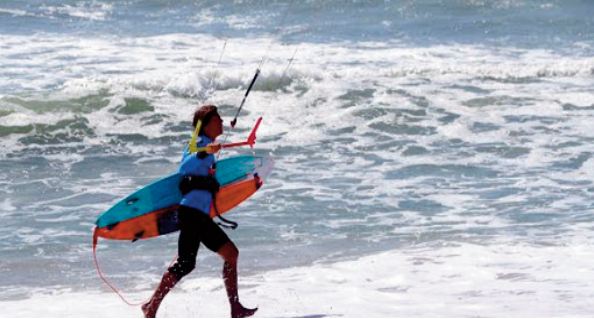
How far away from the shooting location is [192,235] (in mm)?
6520

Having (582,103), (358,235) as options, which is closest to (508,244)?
(358,235)

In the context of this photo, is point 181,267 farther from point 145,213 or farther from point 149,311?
point 145,213

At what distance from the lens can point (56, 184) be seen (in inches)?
458

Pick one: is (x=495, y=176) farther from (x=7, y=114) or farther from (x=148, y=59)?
(x=148, y=59)

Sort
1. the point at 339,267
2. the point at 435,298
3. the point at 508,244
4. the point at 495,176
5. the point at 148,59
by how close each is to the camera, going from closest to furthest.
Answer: the point at 435,298, the point at 339,267, the point at 508,244, the point at 495,176, the point at 148,59

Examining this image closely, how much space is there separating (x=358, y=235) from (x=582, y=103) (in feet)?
23.8

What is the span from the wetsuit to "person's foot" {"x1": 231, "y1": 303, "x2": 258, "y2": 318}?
0.43 meters

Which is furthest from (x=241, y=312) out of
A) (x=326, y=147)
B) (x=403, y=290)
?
(x=326, y=147)

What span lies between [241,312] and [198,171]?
1008mm

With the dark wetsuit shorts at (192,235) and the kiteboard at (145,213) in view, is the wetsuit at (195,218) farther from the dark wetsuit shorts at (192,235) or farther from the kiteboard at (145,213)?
the kiteboard at (145,213)

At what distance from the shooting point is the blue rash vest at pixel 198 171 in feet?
20.9

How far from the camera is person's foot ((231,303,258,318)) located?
6.79 m

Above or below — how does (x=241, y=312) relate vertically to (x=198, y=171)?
below

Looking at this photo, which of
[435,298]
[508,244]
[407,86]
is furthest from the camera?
[407,86]
